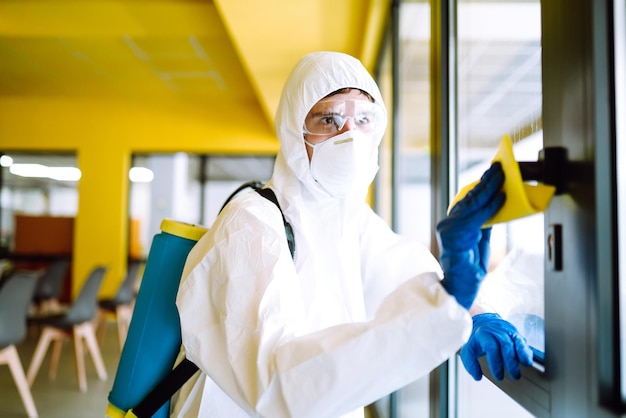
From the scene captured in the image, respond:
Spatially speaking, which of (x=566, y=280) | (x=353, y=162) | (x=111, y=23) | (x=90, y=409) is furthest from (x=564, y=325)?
(x=111, y=23)

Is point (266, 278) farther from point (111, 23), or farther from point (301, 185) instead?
point (111, 23)

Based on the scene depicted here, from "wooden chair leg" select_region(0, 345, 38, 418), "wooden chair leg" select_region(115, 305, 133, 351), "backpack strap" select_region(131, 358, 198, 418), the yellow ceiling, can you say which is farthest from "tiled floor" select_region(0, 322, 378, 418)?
the yellow ceiling

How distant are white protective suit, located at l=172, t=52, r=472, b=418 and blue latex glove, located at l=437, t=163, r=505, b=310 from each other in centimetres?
3

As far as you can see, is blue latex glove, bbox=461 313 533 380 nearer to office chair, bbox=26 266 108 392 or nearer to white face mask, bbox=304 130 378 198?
white face mask, bbox=304 130 378 198

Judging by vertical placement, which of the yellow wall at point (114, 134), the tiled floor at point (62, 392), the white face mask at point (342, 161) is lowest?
the tiled floor at point (62, 392)

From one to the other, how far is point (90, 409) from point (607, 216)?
3440 millimetres

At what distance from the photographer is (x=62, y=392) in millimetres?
3621

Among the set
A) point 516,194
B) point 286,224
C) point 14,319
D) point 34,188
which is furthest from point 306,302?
point 34,188

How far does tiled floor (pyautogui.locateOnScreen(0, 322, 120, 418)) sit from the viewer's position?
10.5ft

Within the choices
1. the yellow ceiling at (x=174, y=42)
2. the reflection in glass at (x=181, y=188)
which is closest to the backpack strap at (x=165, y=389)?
the yellow ceiling at (x=174, y=42)

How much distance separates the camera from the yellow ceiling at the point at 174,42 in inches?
132

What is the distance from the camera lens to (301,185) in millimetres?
1173

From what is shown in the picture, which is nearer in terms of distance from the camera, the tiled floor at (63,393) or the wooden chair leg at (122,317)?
the tiled floor at (63,393)

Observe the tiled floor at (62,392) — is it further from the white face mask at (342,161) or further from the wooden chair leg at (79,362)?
the white face mask at (342,161)
